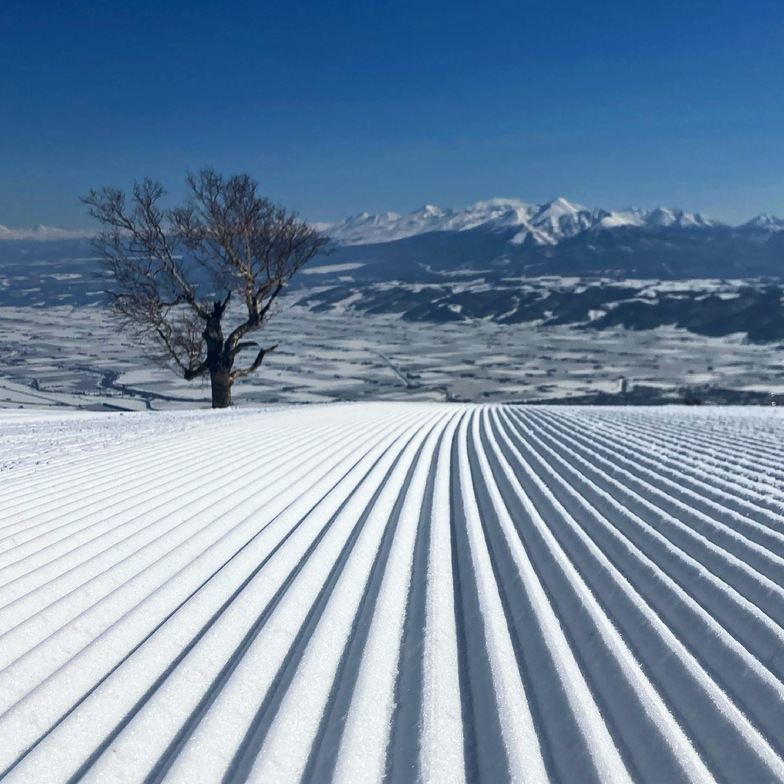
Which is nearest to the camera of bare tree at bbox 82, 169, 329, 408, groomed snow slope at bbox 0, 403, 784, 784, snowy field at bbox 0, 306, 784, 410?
groomed snow slope at bbox 0, 403, 784, 784

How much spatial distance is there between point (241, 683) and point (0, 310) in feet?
232

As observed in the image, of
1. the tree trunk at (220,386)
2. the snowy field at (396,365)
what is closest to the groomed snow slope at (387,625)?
the tree trunk at (220,386)

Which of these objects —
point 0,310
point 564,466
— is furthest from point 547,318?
point 564,466

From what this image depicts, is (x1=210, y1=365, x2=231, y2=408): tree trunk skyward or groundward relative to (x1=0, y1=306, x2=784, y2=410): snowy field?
skyward

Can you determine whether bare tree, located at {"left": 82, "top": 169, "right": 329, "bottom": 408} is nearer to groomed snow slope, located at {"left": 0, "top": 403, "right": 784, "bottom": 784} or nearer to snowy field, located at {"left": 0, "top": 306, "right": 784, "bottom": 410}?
snowy field, located at {"left": 0, "top": 306, "right": 784, "bottom": 410}

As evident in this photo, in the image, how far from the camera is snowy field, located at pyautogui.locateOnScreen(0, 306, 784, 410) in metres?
26.5

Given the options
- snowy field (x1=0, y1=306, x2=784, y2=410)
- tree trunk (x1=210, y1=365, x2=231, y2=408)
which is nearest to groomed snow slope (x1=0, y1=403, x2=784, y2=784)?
tree trunk (x1=210, y1=365, x2=231, y2=408)

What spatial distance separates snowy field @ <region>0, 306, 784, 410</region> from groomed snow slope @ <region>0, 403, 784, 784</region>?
13.6m

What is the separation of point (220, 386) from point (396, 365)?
→ 23.2 metres

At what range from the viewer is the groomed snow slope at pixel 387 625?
1.65 m

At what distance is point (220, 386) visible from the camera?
14.0 m

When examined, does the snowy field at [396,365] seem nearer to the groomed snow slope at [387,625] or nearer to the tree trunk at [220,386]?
the tree trunk at [220,386]

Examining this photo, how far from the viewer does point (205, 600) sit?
2516mm

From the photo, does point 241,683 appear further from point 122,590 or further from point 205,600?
point 122,590
